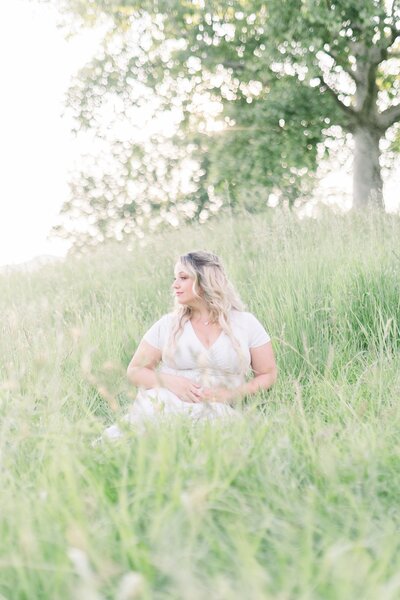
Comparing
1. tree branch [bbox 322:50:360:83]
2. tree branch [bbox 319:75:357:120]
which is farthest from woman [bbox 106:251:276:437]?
tree branch [bbox 319:75:357:120]

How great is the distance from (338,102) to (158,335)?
11.1m

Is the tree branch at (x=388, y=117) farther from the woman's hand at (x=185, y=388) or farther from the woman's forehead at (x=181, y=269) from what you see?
the woman's hand at (x=185, y=388)

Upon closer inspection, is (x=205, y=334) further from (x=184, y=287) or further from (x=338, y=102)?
(x=338, y=102)

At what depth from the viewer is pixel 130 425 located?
3.10m

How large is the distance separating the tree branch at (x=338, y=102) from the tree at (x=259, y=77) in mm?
21

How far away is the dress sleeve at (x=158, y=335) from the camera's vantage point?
202 inches

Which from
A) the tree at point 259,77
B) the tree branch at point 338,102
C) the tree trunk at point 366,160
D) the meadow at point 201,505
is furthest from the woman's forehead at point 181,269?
the tree trunk at point 366,160

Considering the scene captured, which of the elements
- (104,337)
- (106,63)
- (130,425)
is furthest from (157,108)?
(130,425)

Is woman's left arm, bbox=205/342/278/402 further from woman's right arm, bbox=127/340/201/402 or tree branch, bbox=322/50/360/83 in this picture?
tree branch, bbox=322/50/360/83

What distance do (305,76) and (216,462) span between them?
34.2 feet

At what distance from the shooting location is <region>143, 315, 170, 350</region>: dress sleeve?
512cm

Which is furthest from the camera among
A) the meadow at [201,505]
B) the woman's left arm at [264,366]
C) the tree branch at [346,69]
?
the tree branch at [346,69]

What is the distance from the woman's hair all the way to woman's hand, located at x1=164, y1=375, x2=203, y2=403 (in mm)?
292

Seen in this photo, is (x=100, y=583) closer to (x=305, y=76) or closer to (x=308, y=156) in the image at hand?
(x=305, y=76)
